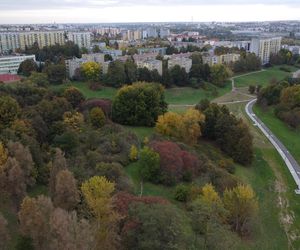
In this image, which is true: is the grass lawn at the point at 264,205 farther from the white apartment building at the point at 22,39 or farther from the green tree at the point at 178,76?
the white apartment building at the point at 22,39

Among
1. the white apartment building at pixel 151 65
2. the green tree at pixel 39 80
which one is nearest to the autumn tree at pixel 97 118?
the green tree at pixel 39 80

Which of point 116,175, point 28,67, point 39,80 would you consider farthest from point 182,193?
point 28,67

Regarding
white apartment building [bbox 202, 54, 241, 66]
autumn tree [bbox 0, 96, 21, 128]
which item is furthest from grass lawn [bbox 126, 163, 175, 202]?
white apartment building [bbox 202, 54, 241, 66]

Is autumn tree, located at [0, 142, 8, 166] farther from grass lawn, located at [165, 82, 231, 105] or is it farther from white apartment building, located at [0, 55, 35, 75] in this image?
white apartment building, located at [0, 55, 35, 75]

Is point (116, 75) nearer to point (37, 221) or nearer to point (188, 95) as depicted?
point (188, 95)

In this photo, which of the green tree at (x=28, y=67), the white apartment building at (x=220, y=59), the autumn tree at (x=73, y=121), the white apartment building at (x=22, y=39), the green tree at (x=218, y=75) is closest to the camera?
the autumn tree at (x=73, y=121)
